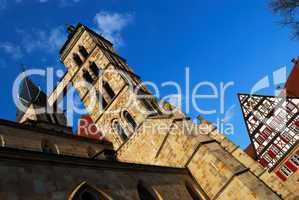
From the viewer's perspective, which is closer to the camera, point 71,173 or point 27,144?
point 71,173

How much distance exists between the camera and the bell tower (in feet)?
60.5

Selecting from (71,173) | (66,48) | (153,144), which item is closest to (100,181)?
(71,173)

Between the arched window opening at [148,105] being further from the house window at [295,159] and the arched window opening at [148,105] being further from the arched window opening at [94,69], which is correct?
the house window at [295,159]

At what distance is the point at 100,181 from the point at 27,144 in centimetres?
557

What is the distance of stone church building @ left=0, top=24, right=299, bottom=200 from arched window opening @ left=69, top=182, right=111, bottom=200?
0.03 meters

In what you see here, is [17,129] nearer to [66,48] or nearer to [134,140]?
[134,140]

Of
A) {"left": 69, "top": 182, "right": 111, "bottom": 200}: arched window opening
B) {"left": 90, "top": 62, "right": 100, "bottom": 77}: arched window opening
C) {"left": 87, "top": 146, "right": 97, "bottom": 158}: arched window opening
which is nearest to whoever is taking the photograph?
{"left": 69, "top": 182, "right": 111, "bottom": 200}: arched window opening

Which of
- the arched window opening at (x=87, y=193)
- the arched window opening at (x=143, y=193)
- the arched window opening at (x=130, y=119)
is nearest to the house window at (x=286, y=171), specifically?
the arched window opening at (x=130, y=119)

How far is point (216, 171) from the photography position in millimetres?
13969

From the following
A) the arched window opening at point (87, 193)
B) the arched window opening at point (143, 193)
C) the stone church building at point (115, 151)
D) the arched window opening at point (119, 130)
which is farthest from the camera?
the arched window opening at point (119, 130)

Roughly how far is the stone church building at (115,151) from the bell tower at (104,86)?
0.20 ft

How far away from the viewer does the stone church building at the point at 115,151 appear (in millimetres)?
8863

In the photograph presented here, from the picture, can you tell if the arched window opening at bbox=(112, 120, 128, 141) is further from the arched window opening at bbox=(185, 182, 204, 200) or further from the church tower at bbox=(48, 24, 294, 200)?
the arched window opening at bbox=(185, 182, 204, 200)

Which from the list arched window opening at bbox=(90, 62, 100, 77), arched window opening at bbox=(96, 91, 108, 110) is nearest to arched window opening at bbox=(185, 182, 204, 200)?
arched window opening at bbox=(96, 91, 108, 110)
